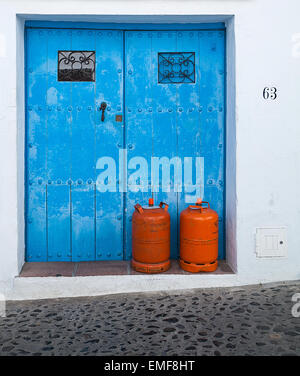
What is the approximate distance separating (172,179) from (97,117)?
899 millimetres

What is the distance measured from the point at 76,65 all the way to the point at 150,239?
1.71 metres

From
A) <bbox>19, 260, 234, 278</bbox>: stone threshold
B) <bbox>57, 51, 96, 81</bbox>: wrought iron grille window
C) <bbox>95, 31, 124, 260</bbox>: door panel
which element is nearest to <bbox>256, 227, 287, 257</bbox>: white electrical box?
<bbox>19, 260, 234, 278</bbox>: stone threshold

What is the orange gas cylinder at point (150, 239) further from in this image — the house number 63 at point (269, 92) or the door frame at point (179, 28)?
the house number 63 at point (269, 92)

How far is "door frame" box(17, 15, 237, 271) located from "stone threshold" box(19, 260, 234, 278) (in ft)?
0.32

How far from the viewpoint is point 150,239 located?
333cm

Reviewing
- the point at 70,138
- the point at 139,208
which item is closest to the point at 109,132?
the point at 70,138

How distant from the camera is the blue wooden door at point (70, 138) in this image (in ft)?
11.5

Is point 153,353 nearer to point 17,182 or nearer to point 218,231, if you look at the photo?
point 218,231

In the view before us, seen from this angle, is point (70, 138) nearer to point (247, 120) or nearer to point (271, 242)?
point (247, 120)

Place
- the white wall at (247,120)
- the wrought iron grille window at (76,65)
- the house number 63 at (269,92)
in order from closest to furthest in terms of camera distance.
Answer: the white wall at (247,120), the house number 63 at (269,92), the wrought iron grille window at (76,65)

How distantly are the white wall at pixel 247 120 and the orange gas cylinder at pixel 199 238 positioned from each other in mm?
205

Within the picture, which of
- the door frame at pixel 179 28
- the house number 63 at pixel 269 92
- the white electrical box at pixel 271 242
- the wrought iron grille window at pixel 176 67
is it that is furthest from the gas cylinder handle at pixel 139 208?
the house number 63 at pixel 269 92

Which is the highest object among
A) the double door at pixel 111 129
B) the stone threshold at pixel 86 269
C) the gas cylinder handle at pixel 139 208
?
the double door at pixel 111 129

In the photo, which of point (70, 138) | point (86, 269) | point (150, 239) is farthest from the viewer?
point (70, 138)
